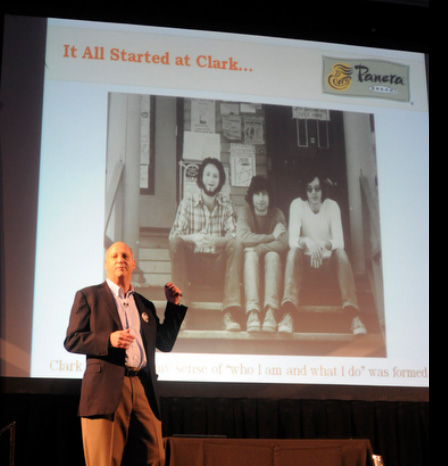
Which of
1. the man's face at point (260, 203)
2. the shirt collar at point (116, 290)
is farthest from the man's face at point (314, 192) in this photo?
the shirt collar at point (116, 290)

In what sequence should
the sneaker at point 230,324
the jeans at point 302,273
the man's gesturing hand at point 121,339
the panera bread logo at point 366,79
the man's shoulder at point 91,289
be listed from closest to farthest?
the man's gesturing hand at point 121,339
the man's shoulder at point 91,289
the sneaker at point 230,324
the jeans at point 302,273
the panera bread logo at point 366,79

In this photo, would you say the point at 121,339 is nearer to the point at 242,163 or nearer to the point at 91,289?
the point at 91,289

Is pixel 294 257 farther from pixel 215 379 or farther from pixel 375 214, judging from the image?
pixel 215 379

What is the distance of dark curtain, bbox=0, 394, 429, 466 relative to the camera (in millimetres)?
3586

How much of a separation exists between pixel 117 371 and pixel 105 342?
133 millimetres

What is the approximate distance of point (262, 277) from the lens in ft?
12.4

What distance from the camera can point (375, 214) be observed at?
13.0ft

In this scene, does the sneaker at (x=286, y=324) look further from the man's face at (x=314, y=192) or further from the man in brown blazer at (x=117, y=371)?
the man in brown blazer at (x=117, y=371)

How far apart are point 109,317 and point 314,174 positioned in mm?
1866

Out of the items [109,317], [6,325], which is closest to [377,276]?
[109,317]

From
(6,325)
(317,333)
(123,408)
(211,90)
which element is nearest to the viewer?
(123,408)

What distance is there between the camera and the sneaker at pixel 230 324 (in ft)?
12.1

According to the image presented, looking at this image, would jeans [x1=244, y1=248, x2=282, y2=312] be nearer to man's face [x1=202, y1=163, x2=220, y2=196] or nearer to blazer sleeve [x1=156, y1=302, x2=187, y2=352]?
man's face [x1=202, y1=163, x2=220, y2=196]

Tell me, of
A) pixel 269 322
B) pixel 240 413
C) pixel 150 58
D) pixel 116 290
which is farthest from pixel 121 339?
pixel 150 58
